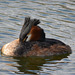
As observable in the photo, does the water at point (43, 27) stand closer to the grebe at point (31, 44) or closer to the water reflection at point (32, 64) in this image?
the water reflection at point (32, 64)

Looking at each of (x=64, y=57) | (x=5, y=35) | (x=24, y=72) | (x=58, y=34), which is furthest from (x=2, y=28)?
(x=24, y=72)

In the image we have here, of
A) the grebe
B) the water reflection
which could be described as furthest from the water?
the grebe

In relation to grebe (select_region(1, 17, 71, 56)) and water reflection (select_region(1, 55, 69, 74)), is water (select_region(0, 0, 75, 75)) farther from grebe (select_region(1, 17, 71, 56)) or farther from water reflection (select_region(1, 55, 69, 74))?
grebe (select_region(1, 17, 71, 56))

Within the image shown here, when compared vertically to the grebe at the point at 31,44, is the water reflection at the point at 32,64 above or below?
below

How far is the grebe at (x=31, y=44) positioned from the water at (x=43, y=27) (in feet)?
0.94

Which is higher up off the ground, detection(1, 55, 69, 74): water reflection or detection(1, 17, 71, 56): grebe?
detection(1, 17, 71, 56): grebe

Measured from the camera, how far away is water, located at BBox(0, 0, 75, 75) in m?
10.6

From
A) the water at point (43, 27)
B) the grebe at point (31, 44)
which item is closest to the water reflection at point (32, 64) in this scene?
the water at point (43, 27)

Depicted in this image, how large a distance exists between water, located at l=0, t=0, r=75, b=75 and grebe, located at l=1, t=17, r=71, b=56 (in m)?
0.29

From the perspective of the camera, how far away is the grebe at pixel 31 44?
471 inches

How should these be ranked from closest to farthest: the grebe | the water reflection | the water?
the water reflection < the water < the grebe

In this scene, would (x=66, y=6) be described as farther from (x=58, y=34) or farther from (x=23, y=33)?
(x=23, y=33)

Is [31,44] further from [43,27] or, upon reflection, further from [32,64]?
[43,27]

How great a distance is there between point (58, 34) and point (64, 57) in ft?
6.94
